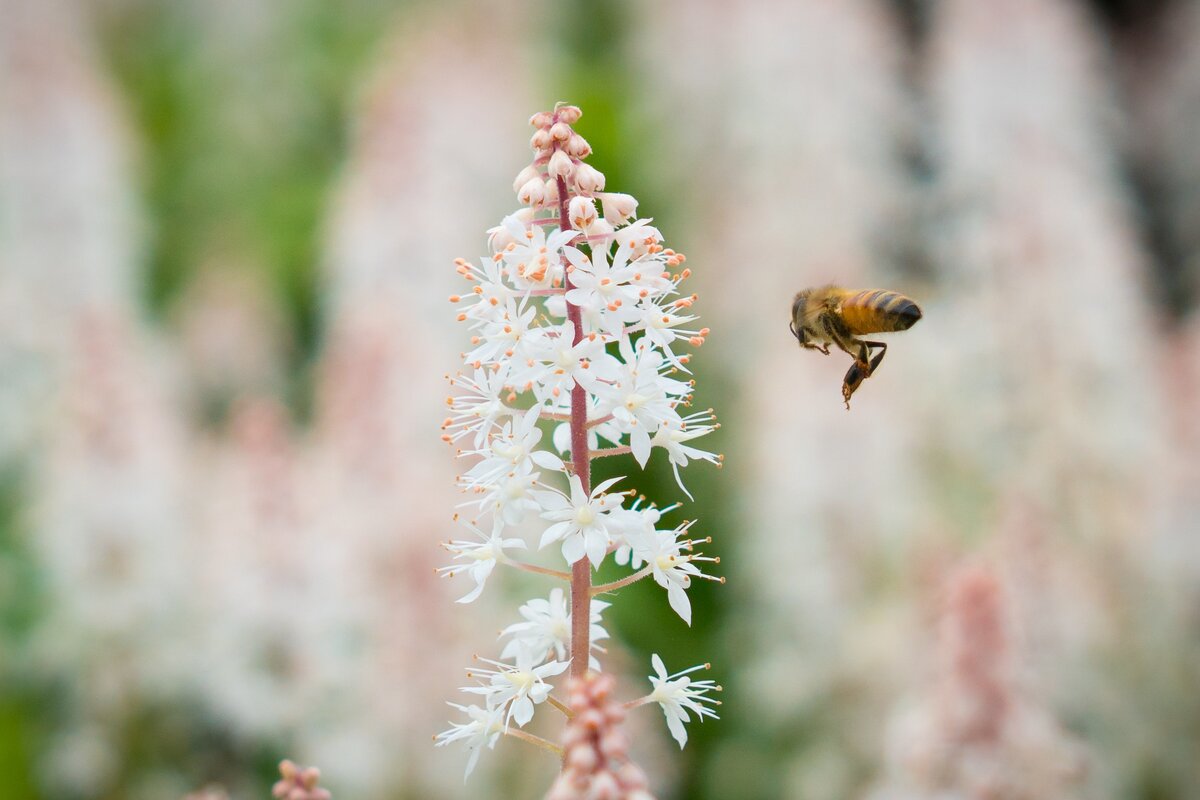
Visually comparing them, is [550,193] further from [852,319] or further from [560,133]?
[852,319]

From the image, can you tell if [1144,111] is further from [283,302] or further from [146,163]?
[146,163]

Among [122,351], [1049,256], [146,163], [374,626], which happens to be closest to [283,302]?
[146,163]

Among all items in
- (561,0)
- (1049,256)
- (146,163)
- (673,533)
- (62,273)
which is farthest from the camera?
(561,0)

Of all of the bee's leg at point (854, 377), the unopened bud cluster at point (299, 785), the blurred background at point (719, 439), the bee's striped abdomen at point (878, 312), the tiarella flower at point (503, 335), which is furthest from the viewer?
the blurred background at point (719, 439)

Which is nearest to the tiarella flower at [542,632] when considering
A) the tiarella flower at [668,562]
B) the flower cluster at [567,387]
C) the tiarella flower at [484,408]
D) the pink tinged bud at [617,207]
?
the flower cluster at [567,387]

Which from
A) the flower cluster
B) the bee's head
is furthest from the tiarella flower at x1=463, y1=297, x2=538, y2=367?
the bee's head

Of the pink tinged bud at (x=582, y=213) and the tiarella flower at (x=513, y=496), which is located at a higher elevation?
the pink tinged bud at (x=582, y=213)

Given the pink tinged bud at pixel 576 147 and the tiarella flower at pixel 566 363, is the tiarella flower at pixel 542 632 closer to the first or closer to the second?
the tiarella flower at pixel 566 363

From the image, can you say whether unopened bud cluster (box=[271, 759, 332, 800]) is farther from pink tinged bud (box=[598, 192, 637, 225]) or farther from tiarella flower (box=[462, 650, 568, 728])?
pink tinged bud (box=[598, 192, 637, 225])
